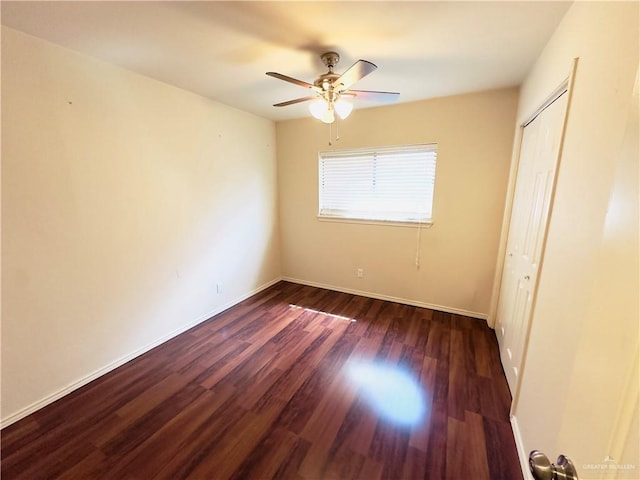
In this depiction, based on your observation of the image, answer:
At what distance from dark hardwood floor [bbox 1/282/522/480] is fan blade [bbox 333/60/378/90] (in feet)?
6.98

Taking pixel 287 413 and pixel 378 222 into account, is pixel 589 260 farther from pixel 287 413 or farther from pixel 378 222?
pixel 378 222

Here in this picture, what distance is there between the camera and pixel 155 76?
2145 mm

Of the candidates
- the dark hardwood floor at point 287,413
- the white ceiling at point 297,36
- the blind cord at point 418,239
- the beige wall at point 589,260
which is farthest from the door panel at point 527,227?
the blind cord at point 418,239

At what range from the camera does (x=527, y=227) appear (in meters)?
1.83

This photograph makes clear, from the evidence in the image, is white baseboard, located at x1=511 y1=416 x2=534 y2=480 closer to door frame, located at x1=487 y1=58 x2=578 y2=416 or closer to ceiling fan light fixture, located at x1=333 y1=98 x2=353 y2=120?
door frame, located at x1=487 y1=58 x2=578 y2=416

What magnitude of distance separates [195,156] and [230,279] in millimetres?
1473

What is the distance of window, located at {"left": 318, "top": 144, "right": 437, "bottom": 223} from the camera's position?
9.69 ft

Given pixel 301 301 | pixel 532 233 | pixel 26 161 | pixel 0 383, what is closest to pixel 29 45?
pixel 26 161

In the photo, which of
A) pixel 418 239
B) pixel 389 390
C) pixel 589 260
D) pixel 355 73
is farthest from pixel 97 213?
pixel 418 239

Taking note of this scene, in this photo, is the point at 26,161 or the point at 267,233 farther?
the point at 267,233

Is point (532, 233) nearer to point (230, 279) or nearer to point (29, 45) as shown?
point (230, 279)

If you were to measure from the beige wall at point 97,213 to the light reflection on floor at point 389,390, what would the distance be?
183cm

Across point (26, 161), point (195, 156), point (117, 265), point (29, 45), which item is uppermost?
point (29, 45)

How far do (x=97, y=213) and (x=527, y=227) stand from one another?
3.16 m
